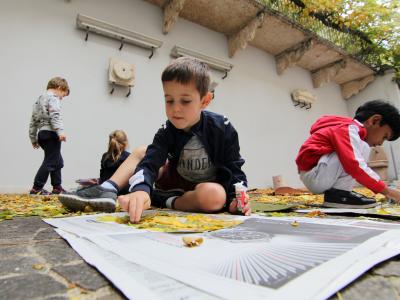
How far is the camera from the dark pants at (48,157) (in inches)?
81.1

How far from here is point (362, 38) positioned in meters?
5.18

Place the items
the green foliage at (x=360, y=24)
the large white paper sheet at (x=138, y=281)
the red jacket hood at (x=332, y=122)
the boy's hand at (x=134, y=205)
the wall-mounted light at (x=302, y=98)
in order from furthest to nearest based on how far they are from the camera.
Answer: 1. the wall-mounted light at (x=302, y=98)
2. the green foliage at (x=360, y=24)
3. the red jacket hood at (x=332, y=122)
4. the boy's hand at (x=134, y=205)
5. the large white paper sheet at (x=138, y=281)

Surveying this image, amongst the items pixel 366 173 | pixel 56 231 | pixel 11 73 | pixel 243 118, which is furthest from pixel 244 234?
pixel 243 118

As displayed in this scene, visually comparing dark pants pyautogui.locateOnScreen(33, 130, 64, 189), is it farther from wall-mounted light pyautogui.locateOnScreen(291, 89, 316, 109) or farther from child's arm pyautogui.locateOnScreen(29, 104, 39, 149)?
wall-mounted light pyautogui.locateOnScreen(291, 89, 316, 109)

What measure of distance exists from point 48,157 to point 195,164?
154 centimetres

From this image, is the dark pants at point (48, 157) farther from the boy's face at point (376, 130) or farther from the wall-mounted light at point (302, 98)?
the wall-mounted light at point (302, 98)

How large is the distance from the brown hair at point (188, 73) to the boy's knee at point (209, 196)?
333 millimetres

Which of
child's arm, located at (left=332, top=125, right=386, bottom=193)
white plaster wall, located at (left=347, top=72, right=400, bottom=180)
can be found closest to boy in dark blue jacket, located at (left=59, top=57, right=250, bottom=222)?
child's arm, located at (left=332, top=125, right=386, bottom=193)

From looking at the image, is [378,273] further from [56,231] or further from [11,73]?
[11,73]

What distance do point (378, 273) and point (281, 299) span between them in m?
0.18

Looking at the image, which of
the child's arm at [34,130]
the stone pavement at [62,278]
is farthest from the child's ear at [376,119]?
the child's arm at [34,130]

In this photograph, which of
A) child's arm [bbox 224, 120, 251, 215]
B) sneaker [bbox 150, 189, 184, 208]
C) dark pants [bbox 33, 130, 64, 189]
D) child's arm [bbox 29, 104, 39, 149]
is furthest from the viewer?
child's arm [bbox 29, 104, 39, 149]

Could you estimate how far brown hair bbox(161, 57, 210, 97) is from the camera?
913mm

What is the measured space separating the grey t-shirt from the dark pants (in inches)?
56.4
